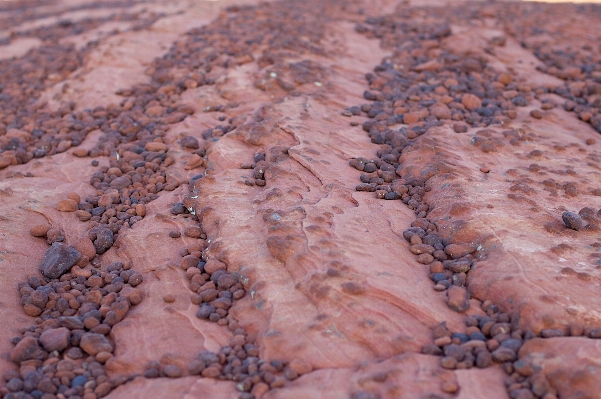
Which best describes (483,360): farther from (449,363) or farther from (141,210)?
(141,210)

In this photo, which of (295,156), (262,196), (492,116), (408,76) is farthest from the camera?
(408,76)

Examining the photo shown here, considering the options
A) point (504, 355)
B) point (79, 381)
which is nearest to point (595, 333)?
point (504, 355)

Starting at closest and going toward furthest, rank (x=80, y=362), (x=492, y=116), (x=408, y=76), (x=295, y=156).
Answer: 1. (x=80, y=362)
2. (x=295, y=156)
3. (x=492, y=116)
4. (x=408, y=76)

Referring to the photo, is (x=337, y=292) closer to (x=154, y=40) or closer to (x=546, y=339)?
(x=546, y=339)

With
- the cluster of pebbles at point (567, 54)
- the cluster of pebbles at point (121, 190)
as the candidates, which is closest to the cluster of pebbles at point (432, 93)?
the cluster of pebbles at point (567, 54)

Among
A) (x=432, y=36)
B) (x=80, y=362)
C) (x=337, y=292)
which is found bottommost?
(x=80, y=362)

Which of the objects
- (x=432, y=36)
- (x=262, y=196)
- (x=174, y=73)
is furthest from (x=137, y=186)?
(x=432, y=36)
